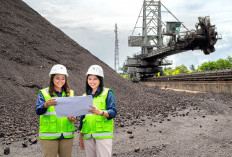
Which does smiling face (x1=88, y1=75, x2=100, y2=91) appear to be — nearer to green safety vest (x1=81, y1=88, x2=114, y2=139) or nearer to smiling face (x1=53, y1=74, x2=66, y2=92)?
green safety vest (x1=81, y1=88, x2=114, y2=139)

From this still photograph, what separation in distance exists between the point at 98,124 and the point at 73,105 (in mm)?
386

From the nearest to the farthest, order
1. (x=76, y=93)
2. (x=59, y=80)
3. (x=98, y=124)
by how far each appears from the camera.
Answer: (x=98, y=124) < (x=59, y=80) < (x=76, y=93)

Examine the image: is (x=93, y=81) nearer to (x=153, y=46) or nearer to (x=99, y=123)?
(x=99, y=123)

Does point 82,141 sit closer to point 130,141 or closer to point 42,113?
point 42,113

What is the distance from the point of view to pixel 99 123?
279 cm

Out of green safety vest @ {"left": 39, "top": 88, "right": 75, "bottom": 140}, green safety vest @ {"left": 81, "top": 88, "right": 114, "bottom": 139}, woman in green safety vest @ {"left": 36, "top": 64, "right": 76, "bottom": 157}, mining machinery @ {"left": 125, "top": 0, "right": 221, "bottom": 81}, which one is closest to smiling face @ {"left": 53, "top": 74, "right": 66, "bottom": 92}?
woman in green safety vest @ {"left": 36, "top": 64, "right": 76, "bottom": 157}

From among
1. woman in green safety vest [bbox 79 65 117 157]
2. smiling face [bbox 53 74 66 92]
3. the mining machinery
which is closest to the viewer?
woman in green safety vest [bbox 79 65 117 157]

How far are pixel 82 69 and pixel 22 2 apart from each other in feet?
25.5

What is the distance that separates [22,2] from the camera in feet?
55.0

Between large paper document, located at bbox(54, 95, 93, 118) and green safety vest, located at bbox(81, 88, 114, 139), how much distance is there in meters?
0.19

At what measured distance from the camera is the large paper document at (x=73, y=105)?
8.59ft

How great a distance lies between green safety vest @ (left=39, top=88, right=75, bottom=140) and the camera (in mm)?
2826

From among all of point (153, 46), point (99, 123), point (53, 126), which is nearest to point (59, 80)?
point (53, 126)

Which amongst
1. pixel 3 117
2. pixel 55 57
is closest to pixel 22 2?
pixel 55 57
